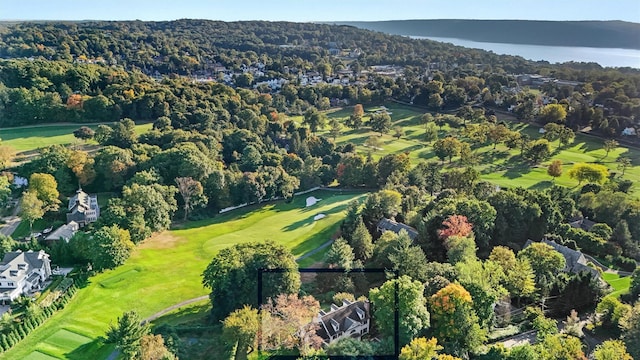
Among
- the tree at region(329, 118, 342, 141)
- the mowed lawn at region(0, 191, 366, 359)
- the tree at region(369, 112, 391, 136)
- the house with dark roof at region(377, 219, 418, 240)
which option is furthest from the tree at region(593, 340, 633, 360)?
the tree at region(369, 112, 391, 136)

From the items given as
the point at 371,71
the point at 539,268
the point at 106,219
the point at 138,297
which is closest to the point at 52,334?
the point at 138,297

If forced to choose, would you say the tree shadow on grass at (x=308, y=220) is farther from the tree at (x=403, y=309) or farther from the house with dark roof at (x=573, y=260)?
the house with dark roof at (x=573, y=260)

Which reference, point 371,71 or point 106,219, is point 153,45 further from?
point 106,219

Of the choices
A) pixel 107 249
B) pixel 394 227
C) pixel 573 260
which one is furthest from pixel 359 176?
pixel 107 249

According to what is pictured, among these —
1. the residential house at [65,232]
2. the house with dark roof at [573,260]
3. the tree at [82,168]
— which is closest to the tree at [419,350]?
the house with dark roof at [573,260]

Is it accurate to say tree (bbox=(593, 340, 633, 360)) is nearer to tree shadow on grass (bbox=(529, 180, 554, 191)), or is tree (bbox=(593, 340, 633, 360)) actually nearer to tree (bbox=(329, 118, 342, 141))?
tree shadow on grass (bbox=(529, 180, 554, 191))

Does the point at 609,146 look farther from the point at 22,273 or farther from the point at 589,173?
the point at 22,273
